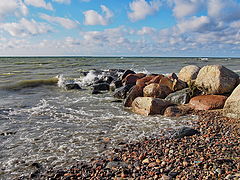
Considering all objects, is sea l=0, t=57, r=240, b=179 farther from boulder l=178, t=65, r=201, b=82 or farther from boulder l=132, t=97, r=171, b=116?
boulder l=178, t=65, r=201, b=82

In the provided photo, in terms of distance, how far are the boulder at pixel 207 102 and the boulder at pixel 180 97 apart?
1.20 feet

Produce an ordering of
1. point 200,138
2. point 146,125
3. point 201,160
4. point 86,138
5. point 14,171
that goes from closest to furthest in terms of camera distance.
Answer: point 201,160
point 14,171
point 200,138
point 86,138
point 146,125

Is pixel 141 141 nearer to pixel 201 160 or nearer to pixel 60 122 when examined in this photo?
pixel 201 160

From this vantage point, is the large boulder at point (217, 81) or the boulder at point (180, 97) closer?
the large boulder at point (217, 81)

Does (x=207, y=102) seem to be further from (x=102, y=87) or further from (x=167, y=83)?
(x=102, y=87)

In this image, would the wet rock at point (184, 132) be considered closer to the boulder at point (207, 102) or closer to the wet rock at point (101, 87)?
the boulder at point (207, 102)

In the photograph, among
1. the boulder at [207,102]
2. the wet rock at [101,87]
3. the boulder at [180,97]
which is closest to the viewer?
the boulder at [207,102]

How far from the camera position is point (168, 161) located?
468 centimetres

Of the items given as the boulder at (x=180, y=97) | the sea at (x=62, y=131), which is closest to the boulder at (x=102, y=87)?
the sea at (x=62, y=131)

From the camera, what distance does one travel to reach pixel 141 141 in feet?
20.3

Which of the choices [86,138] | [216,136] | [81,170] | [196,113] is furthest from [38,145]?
[196,113]

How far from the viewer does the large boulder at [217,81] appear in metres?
9.48

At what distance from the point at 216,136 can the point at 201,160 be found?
6.10ft

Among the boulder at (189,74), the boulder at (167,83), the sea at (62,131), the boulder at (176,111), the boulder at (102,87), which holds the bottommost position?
the sea at (62,131)
